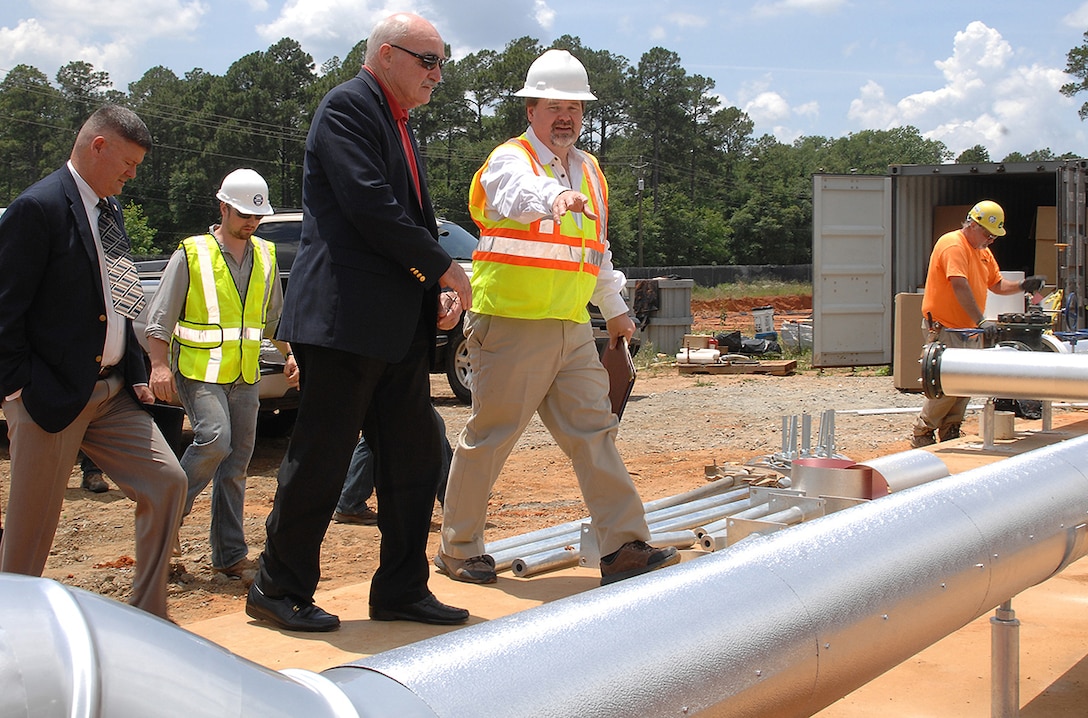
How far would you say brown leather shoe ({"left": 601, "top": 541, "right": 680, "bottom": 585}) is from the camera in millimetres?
4367

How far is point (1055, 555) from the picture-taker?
2.87 meters

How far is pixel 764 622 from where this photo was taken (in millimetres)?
1763

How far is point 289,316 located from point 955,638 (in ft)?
8.59

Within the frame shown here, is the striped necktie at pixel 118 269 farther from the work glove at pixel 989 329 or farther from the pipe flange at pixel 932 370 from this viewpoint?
the work glove at pixel 989 329

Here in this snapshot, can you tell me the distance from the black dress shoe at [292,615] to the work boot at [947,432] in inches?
257

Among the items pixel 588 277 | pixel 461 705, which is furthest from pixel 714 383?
pixel 461 705

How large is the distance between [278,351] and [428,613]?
449cm

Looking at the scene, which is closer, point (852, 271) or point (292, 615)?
point (292, 615)

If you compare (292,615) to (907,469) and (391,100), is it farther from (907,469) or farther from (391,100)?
(907,469)

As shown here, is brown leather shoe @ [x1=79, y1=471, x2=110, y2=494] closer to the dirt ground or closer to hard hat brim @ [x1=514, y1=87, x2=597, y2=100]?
the dirt ground

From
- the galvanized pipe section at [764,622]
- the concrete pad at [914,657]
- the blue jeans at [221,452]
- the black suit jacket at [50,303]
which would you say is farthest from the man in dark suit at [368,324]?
the galvanized pipe section at [764,622]

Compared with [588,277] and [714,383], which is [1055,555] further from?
[714,383]

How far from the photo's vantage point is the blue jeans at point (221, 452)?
17.2 feet

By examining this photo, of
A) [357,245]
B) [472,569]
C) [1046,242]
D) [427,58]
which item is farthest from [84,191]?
[1046,242]
